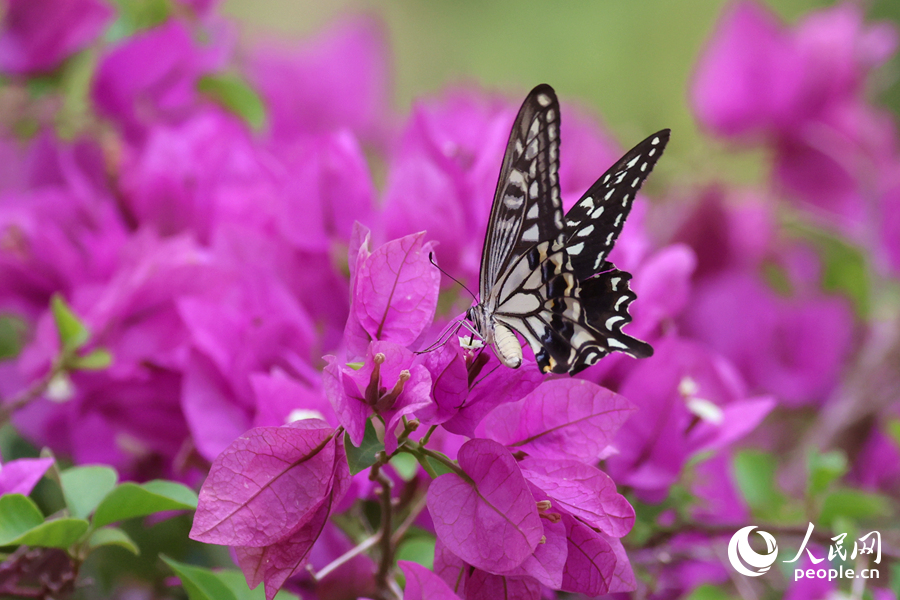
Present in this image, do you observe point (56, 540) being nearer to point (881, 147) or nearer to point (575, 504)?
point (575, 504)

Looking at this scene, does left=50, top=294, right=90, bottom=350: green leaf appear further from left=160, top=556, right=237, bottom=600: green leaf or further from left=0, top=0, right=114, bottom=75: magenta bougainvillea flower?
left=0, top=0, right=114, bottom=75: magenta bougainvillea flower

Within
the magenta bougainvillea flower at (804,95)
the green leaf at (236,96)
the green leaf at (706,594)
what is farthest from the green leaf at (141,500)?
the magenta bougainvillea flower at (804,95)

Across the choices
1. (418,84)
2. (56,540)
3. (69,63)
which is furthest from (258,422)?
(418,84)

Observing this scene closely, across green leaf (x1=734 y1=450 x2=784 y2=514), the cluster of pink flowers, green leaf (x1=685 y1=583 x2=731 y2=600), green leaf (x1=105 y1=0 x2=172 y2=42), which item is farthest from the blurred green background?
green leaf (x1=685 y1=583 x2=731 y2=600)

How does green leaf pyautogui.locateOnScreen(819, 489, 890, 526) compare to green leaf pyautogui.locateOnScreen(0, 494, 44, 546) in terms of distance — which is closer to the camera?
green leaf pyautogui.locateOnScreen(0, 494, 44, 546)

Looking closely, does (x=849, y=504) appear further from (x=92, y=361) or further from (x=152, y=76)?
(x=152, y=76)

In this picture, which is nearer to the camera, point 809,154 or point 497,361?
point 497,361

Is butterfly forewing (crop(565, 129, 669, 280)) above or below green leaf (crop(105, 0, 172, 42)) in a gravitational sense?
below

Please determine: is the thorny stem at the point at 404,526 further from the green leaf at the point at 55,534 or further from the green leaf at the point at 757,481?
the green leaf at the point at 757,481
